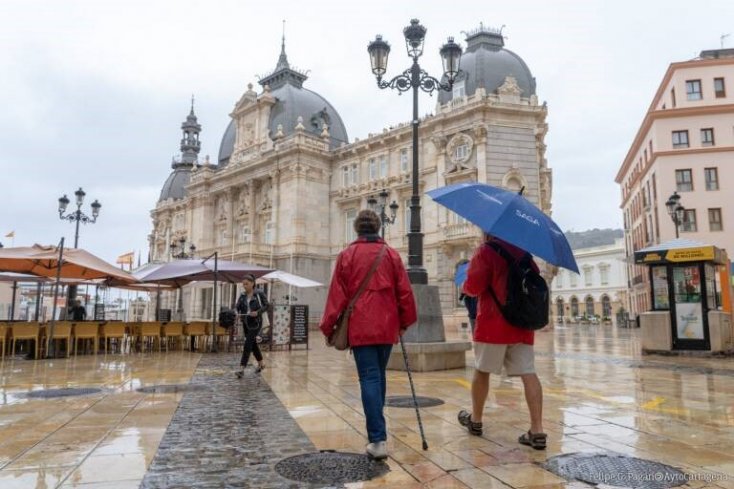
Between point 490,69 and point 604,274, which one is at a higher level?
point 490,69

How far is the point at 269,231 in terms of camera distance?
40.3m

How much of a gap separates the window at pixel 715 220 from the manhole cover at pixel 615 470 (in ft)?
125

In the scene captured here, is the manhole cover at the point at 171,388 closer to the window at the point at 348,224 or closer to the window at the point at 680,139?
the window at the point at 348,224

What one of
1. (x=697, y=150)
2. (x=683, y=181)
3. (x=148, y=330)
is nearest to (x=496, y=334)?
(x=148, y=330)

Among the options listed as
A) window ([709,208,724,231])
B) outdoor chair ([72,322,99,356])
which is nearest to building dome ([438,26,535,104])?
window ([709,208,724,231])

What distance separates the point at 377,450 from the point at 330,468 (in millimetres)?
372

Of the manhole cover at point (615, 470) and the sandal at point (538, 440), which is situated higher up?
the sandal at point (538, 440)

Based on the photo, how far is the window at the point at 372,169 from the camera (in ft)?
121

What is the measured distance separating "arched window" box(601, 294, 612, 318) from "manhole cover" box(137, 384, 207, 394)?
76052 mm

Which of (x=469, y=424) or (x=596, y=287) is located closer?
(x=469, y=424)

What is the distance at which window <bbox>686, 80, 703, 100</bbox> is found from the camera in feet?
119

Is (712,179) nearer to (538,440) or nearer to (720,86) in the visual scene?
(720,86)

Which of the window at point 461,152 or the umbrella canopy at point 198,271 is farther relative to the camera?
the window at point 461,152

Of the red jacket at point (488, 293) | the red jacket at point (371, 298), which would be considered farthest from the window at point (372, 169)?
the red jacket at point (371, 298)
